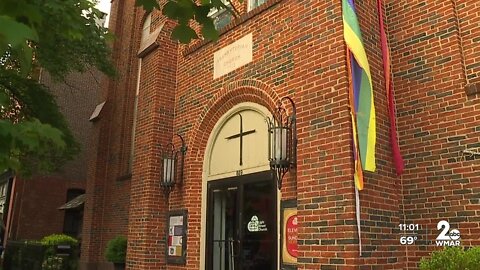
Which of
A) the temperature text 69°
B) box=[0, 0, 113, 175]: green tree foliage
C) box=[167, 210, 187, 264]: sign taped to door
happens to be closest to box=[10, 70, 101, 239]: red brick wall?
box=[0, 0, 113, 175]: green tree foliage

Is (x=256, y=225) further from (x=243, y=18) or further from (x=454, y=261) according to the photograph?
(x=243, y=18)

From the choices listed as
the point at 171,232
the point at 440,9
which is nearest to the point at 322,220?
the point at 440,9

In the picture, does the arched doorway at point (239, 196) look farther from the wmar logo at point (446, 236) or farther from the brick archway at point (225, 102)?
the wmar logo at point (446, 236)

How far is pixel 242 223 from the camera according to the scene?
8.43 meters

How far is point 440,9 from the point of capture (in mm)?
6715

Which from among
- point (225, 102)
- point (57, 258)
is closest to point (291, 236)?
point (225, 102)

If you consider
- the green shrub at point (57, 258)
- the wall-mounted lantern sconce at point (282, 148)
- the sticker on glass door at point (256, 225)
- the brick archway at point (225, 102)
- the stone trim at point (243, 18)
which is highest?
the stone trim at point (243, 18)

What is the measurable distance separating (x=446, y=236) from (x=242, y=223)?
343cm

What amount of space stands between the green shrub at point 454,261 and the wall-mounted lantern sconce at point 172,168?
5.57 metres

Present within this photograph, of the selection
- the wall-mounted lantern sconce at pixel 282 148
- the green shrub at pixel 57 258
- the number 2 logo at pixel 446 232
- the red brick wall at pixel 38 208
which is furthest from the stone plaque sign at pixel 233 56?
the red brick wall at pixel 38 208

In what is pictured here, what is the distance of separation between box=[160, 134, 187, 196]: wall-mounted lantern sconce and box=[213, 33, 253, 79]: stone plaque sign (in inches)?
68.4

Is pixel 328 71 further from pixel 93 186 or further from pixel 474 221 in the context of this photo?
A: pixel 93 186

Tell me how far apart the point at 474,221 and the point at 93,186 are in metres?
11.6

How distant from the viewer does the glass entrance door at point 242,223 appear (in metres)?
7.84
